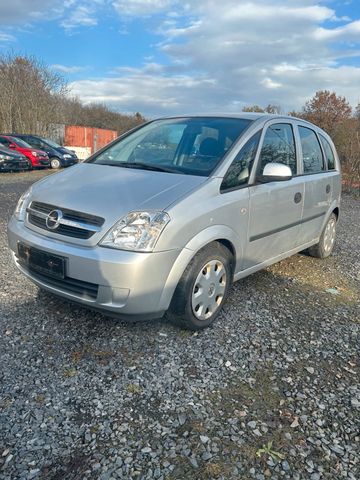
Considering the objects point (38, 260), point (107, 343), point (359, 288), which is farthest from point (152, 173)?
point (359, 288)

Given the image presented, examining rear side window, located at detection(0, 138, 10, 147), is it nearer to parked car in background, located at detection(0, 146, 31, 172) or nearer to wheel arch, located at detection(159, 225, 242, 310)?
parked car in background, located at detection(0, 146, 31, 172)

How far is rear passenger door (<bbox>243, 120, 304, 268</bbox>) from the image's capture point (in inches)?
143

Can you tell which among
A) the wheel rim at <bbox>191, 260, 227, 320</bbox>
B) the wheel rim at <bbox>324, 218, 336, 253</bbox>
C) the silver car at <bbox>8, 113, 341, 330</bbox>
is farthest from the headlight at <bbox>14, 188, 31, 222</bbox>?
the wheel rim at <bbox>324, 218, 336, 253</bbox>

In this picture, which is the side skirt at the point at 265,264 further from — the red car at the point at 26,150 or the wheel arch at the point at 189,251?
the red car at the point at 26,150

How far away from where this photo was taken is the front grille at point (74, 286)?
2.81m

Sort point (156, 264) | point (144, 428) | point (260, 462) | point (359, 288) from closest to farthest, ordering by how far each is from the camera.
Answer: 1. point (260, 462)
2. point (144, 428)
3. point (156, 264)
4. point (359, 288)

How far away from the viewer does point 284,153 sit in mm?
4133

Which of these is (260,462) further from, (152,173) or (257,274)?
(257,274)

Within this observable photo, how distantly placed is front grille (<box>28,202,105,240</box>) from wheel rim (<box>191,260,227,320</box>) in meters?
0.90

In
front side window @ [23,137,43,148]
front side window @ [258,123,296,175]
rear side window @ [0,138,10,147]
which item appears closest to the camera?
front side window @ [258,123,296,175]

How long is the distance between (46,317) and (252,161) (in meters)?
2.29

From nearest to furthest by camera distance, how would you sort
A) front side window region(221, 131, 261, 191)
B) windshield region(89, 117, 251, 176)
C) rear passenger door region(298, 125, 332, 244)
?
front side window region(221, 131, 261, 191) → windshield region(89, 117, 251, 176) → rear passenger door region(298, 125, 332, 244)

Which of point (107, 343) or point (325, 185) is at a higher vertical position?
point (325, 185)

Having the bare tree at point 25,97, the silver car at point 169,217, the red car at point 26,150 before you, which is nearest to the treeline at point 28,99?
the bare tree at point 25,97
